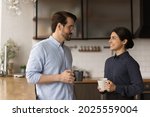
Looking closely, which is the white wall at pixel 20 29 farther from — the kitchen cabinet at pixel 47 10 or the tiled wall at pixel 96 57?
the tiled wall at pixel 96 57

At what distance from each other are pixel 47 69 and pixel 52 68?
0.03 m

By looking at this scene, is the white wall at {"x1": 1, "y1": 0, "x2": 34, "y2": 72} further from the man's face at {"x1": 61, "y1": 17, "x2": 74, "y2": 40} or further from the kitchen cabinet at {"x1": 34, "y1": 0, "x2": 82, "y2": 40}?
the man's face at {"x1": 61, "y1": 17, "x2": 74, "y2": 40}

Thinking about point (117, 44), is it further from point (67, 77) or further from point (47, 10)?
point (47, 10)

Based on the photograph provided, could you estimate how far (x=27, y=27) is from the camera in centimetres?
412

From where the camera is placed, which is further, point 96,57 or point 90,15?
point 96,57

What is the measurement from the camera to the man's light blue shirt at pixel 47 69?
1636mm

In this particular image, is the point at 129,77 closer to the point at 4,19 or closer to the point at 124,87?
the point at 124,87

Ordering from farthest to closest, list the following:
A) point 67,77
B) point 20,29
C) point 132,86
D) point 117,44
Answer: point 20,29 < point 117,44 < point 132,86 < point 67,77

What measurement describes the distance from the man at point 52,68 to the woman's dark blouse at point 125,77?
11.0 inches

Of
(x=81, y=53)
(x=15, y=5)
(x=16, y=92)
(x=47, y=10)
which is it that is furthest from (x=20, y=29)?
(x=16, y=92)

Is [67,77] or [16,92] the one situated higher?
[67,77]

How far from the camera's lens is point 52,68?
5.47 feet

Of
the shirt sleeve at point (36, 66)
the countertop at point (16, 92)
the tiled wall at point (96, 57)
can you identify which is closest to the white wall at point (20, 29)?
the tiled wall at point (96, 57)

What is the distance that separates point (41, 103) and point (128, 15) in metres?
2.59
